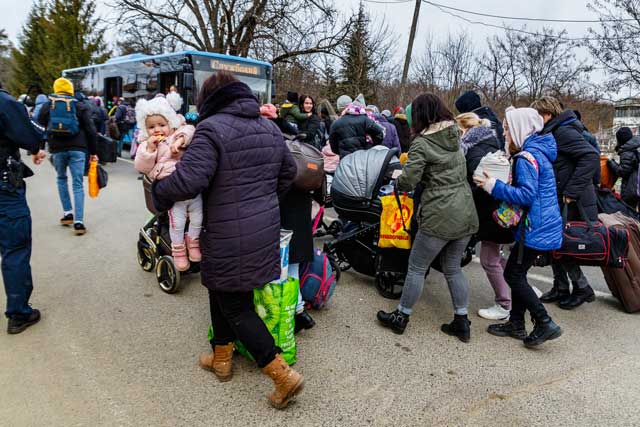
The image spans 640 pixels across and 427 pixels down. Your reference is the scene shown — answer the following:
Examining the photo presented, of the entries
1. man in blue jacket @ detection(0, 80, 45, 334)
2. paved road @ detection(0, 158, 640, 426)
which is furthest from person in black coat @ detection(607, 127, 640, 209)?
man in blue jacket @ detection(0, 80, 45, 334)

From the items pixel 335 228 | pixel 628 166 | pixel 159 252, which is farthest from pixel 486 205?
pixel 628 166

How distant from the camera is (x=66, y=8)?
26.8m

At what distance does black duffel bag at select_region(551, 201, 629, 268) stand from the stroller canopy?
1.64 m

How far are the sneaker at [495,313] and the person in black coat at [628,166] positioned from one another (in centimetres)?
355

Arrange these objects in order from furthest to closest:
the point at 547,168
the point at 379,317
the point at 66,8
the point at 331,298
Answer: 1. the point at 66,8
2. the point at 331,298
3. the point at 379,317
4. the point at 547,168

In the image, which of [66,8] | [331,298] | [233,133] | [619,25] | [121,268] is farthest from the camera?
[66,8]

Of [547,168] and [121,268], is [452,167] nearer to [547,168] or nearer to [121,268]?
[547,168]

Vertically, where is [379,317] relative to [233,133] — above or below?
below

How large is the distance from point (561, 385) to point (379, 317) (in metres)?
1.38

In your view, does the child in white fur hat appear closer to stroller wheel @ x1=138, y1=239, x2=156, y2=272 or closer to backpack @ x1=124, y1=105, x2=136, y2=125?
stroller wheel @ x1=138, y1=239, x2=156, y2=272

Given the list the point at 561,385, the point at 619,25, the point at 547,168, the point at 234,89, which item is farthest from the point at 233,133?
the point at 619,25

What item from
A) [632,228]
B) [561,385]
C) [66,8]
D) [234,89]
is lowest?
[561,385]

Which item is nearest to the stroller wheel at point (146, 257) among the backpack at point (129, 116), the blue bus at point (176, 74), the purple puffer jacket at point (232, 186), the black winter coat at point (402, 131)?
the purple puffer jacket at point (232, 186)

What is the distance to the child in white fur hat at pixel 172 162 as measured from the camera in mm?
2738
